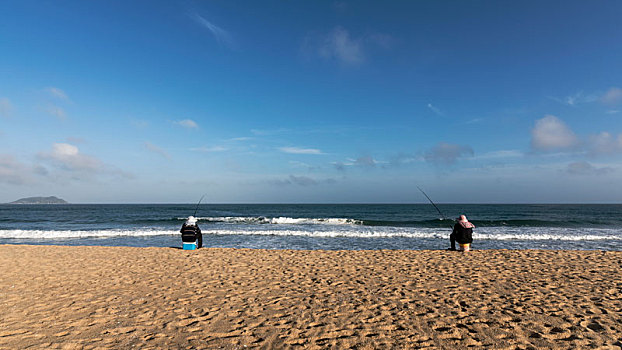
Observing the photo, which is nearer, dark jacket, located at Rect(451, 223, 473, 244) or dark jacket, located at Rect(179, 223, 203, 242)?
dark jacket, located at Rect(451, 223, 473, 244)

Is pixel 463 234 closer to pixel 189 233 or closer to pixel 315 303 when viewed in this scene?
pixel 315 303

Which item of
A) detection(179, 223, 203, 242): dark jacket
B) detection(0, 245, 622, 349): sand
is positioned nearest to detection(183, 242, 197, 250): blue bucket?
detection(179, 223, 203, 242): dark jacket

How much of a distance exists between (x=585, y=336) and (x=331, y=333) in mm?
3556

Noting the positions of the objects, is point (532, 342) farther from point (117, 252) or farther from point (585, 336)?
point (117, 252)

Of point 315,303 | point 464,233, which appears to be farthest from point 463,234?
point 315,303

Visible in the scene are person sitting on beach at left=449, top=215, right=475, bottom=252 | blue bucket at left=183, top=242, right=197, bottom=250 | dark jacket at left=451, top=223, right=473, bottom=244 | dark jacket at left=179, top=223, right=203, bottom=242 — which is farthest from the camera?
blue bucket at left=183, top=242, right=197, bottom=250

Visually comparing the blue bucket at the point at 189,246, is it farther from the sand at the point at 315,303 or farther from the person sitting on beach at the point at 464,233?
the person sitting on beach at the point at 464,233

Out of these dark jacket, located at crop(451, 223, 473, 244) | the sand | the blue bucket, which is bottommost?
the sand

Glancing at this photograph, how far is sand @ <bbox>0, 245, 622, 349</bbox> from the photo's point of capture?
4.14m

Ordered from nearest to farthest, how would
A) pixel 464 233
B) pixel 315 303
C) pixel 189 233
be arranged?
pixel 315 303 → pixel 464 233 → pixel 189 233

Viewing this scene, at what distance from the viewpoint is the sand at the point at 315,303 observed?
4141mm

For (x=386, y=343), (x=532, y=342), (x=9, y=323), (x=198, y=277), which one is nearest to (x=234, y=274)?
(x=198, y=277)

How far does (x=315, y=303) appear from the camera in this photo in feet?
18.5

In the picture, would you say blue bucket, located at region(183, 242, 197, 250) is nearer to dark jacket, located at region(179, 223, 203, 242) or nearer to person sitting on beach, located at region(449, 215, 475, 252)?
dark jacket, located at region(179, 223, 203, 242)
